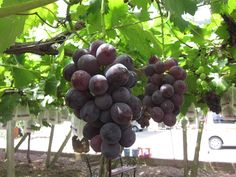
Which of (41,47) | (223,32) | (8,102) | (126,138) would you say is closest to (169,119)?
(126,138)

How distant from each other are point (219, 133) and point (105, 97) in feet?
38.0

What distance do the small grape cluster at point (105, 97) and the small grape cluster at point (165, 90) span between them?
280 mm

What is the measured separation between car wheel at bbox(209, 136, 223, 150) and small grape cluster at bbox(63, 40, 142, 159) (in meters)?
11.4

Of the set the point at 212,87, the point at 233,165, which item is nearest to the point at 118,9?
the point at 212,87

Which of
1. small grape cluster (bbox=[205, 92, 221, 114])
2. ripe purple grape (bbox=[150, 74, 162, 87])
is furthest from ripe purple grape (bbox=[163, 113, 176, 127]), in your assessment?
small grape cluster (bbox=[205, 92, 221, 114])

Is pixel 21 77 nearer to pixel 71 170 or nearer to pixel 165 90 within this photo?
pixel 165 90

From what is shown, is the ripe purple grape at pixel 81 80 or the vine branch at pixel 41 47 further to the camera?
the vine branch at pixel 41 47

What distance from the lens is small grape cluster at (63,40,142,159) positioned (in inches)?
33.8

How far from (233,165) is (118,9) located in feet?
22.6

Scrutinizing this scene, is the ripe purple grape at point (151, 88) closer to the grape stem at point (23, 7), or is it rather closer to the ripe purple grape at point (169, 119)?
the ripe purple grape at point (169, 119)

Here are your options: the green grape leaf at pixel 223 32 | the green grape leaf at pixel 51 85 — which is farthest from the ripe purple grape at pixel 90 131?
the green grape leaf at pixel 223 32

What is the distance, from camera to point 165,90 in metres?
1.19

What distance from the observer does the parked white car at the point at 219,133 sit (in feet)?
39.0

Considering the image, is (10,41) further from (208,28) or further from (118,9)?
(208,28)
